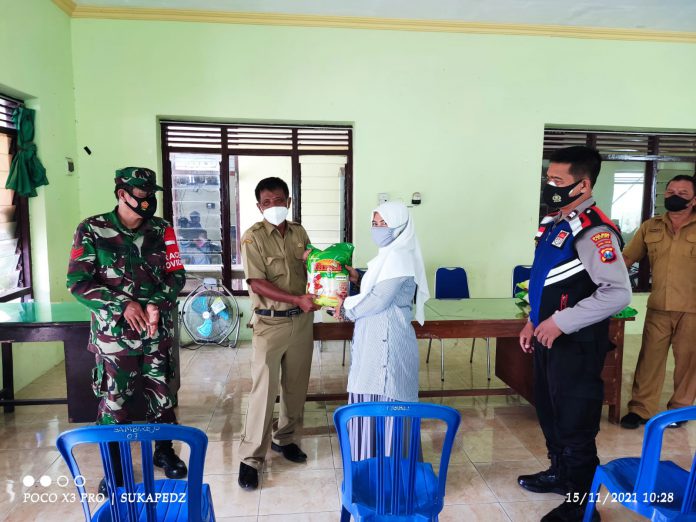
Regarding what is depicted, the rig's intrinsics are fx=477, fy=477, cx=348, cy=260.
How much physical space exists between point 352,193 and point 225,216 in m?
1.40

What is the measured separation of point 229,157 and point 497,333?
133 inches

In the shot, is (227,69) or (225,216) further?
(225,216)

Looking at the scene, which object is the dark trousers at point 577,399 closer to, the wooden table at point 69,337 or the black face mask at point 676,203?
the black face mask at point 676,203

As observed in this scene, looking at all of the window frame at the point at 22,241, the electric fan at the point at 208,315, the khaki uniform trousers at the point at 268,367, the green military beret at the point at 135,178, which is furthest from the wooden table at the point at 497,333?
the window frame at the point at 22,241

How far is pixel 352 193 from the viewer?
17.0 ft

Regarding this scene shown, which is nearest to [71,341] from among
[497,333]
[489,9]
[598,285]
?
→ [497,333]

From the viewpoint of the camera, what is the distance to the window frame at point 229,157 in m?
5.00

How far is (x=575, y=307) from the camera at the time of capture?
200 cm

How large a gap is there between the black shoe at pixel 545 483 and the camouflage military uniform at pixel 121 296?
1.88 metres

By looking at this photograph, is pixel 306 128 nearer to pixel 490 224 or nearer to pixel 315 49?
pixel 315 49

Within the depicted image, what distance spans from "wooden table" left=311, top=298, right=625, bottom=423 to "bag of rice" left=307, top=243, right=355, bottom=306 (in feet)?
2.04

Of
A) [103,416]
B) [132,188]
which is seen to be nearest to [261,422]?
[103,416]

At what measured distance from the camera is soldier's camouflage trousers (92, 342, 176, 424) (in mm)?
2238

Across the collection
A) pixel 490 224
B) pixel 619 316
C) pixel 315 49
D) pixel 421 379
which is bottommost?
pixel 421 379
